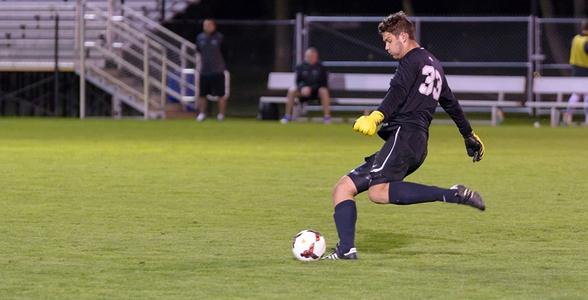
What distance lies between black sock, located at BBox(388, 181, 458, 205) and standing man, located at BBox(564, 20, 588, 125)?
17664mm

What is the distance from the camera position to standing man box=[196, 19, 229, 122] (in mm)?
27984

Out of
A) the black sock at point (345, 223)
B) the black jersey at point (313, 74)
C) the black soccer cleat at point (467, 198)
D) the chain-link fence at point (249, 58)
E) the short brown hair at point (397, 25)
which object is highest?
the short brown hair at point (397, 25)

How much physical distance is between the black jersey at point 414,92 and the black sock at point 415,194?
0.37m

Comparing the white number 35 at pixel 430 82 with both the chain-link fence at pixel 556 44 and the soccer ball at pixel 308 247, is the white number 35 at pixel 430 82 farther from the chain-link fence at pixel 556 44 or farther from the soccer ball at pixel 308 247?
the chain-link fence at pixel 556 44

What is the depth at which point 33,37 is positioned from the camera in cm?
3038

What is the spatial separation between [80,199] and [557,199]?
174 inches

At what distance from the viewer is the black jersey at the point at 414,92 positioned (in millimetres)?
8266

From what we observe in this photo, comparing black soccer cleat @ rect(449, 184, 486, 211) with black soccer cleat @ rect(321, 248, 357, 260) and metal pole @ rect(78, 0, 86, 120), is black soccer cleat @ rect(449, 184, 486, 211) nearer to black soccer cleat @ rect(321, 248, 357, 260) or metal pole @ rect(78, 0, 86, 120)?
black soccer cleat @ rect(321, 248, 357, 260)

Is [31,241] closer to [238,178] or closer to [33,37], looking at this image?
[238,178]

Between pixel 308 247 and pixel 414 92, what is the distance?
3.86 feet

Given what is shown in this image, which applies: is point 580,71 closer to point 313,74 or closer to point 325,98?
point 325,98

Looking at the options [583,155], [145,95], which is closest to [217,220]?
[583,155]

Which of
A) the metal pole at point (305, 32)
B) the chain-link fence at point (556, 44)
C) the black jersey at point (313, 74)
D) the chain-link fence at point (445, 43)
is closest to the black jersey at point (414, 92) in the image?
the black jersey at point (313, 74)

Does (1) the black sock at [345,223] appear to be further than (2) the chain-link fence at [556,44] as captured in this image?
No
